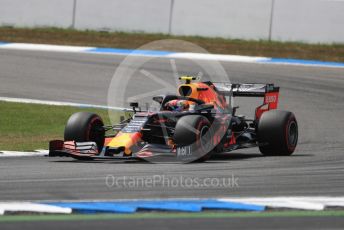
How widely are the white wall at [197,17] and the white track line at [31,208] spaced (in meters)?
21.9

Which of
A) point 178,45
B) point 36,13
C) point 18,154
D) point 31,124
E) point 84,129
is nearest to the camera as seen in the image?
point 84,129

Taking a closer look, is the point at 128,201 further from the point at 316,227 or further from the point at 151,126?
the point at 151,126

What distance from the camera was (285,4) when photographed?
103ft

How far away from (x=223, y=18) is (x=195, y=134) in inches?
720

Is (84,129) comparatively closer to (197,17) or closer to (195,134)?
(195,134)

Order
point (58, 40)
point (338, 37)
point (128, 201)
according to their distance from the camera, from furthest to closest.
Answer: point (58, 40)
point (338, 37)
point (128, 201)

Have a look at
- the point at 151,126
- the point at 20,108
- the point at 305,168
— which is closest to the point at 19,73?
the point at 20,108

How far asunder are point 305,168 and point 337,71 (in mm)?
14993

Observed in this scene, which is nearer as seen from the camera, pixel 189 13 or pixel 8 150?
pixel 8 150

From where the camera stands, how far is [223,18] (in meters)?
32.5

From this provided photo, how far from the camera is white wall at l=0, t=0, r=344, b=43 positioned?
3112 cm

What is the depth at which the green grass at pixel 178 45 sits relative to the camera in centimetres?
3108

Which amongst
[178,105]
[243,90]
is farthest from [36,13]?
[178,105]

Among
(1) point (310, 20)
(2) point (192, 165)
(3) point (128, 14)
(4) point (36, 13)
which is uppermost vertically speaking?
(1) point (310, 20)
